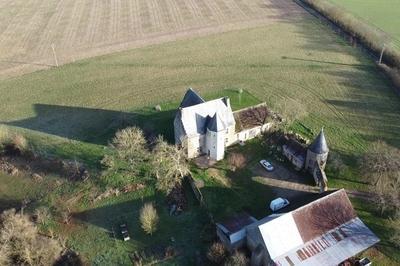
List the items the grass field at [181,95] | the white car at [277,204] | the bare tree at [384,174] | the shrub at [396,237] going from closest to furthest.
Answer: the shrub at [396,237] < the bare tree at [384,174] < the white car at [277,204] < the grass field at [181,95]

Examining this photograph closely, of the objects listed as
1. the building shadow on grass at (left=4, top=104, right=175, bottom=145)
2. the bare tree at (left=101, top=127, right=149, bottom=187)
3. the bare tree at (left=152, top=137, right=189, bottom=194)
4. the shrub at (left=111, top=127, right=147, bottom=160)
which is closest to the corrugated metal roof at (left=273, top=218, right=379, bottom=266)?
the bare tree at (left=152, top=137, right=189, bottom=194)

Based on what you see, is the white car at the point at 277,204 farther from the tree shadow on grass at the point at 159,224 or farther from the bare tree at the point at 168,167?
the bare tree at the point at 168,167

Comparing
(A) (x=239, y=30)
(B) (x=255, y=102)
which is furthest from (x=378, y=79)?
(A) (x=239, y=30)

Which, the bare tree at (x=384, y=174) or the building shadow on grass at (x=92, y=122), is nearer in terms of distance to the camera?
the bare tree at (x=384, y=174)

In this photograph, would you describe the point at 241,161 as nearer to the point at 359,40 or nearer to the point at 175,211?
the point at 175,211

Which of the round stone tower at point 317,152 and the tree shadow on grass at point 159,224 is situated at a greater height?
the round stone tower at point 317,152

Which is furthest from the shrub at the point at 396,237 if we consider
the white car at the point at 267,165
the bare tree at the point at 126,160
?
the bare tree at the point at 126,160

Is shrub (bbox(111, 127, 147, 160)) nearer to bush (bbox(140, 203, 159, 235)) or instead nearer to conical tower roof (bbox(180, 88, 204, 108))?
conical tower roof (bbox(180, 88, 204, 108))

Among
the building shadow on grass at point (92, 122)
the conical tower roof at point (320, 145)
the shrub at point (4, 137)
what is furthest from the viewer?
the building shadow on grass at point (92, 122)
